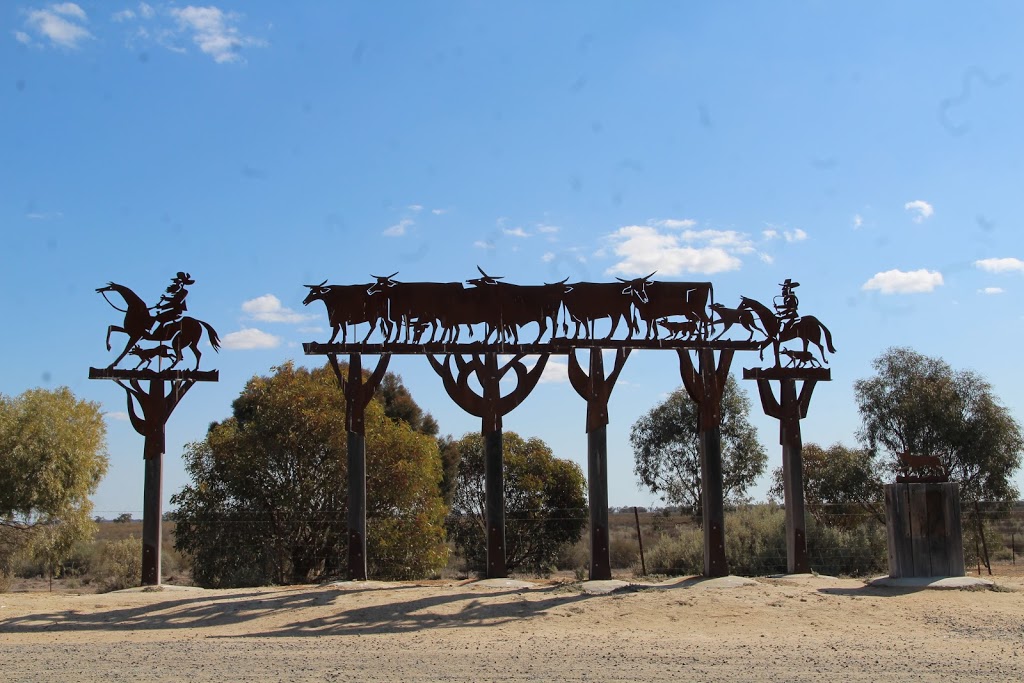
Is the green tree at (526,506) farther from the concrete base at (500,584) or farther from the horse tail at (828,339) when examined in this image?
the horse tail at (828,339)

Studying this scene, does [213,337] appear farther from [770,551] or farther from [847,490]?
[847,490]

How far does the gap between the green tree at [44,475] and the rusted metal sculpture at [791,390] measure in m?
12.5

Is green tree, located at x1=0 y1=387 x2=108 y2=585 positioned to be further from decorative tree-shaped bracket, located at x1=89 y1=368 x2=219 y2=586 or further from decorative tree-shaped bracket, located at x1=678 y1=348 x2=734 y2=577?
→ decorative tree-shaped bracket, located at x1=678 y1=348 x2=734 y2=577

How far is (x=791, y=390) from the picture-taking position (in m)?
14.4

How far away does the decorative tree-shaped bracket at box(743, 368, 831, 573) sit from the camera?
14188mm

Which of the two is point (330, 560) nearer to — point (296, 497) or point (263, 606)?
point (296, 497)

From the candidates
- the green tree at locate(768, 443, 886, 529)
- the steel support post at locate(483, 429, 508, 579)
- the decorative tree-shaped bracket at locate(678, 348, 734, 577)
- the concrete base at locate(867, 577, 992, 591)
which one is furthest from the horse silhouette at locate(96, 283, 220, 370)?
the green tree at locate(768, 443, 886, 529)

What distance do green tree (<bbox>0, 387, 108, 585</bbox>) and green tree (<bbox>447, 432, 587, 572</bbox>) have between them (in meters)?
7.75

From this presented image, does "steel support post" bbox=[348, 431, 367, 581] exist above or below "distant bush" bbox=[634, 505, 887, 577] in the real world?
above

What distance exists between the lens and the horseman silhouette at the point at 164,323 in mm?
13523

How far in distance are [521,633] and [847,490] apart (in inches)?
618

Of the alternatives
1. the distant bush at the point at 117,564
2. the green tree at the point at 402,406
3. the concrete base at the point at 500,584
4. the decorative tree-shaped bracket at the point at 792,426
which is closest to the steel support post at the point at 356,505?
the concrete base at the point at 500,584

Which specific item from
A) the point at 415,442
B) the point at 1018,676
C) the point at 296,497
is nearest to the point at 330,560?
the point at 296,497

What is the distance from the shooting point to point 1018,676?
7.54 m
